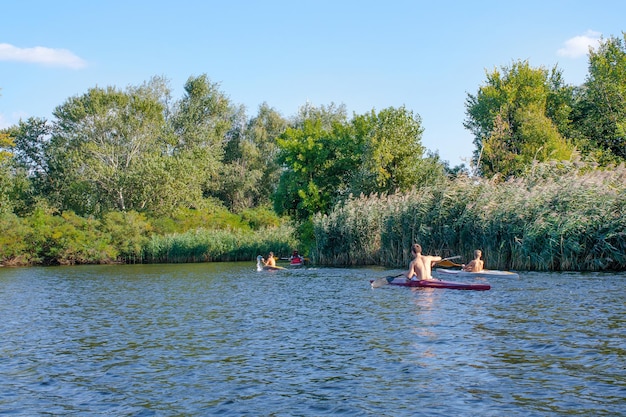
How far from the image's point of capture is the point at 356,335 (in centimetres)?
1429

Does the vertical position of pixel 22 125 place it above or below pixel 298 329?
above

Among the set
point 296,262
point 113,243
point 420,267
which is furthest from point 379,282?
point 113,243

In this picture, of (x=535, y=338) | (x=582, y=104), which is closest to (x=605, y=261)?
(x=535, y=338)

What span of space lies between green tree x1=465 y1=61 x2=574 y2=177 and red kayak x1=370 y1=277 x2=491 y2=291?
22.9m

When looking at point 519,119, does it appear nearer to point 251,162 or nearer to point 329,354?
point 251,162

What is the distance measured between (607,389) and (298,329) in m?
7.56

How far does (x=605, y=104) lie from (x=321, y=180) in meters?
26.3

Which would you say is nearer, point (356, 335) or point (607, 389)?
point (607, 389)

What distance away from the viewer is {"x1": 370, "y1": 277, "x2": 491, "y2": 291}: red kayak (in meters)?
21.3

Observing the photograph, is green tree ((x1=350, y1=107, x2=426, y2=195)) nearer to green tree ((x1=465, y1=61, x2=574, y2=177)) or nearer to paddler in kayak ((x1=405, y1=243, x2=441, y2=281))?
green tree ((x1=465, y1=61, x2=574, y2=177))

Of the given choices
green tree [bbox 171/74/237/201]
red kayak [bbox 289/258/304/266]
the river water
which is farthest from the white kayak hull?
green tree [bbox 171/74/237/201]

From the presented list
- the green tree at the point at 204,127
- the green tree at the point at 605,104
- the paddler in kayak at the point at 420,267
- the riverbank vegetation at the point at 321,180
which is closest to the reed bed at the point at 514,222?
the riverbank vegetation at the point at 321,180

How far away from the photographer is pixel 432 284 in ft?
73.1

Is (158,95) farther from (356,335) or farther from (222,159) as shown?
(356,335)
